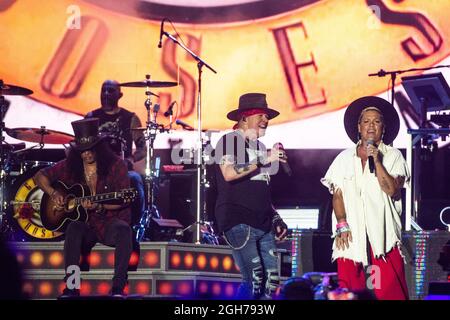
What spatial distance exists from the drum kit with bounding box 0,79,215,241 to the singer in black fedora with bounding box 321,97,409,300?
126 inches

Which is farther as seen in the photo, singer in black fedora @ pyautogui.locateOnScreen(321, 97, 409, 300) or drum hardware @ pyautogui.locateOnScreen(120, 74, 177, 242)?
drum hardware @ pyautogui.locateOnScreen(120, 74, 177, 242)

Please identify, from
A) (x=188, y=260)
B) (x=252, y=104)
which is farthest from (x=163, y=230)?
(x=252, y=104)

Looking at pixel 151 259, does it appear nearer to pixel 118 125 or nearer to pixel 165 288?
pixel 165 288

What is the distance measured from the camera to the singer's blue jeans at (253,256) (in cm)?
732

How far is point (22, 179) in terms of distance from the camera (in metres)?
10.3

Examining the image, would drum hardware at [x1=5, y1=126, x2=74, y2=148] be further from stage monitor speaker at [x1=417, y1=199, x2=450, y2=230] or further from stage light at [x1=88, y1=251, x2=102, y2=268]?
stage monitor speaker at [x1=417, y1=199, x2=450, y2=230]

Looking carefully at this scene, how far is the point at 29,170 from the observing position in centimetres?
1034

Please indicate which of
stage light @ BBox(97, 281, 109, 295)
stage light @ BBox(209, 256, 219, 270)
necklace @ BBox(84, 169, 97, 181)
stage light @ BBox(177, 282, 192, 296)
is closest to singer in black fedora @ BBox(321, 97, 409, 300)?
stage light @ BBox(177, 282, 192, 296)

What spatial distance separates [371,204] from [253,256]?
1.05 meters

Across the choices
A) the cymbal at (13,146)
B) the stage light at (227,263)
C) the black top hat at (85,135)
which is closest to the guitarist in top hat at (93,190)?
the black top hat at (85,135)

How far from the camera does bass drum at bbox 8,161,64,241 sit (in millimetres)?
10023

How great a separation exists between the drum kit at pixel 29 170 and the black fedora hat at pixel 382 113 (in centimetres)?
317

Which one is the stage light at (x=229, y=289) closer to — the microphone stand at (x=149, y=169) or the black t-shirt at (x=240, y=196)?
the microphone stand at (x=149, y=169)
